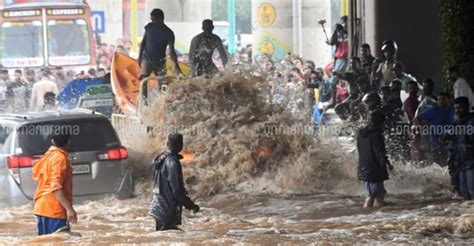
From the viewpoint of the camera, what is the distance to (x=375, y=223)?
14.0 m

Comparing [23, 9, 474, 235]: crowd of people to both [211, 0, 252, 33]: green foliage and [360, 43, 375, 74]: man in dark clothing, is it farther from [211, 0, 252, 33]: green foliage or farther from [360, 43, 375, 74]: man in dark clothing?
[211, 0, 252, 33]: green foliage

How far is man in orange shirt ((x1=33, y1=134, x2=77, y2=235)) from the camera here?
35.9 feet

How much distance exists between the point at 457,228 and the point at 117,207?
4846 millimetres

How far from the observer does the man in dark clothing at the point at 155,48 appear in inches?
A: 805

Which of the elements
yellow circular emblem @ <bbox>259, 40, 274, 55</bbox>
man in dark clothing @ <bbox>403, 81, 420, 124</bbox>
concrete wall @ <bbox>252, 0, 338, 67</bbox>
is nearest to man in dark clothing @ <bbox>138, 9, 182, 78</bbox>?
man in dark clothing @ <bbox>403, 81, 420, 124</bbox>

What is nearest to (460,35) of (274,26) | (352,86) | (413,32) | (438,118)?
(352,86)

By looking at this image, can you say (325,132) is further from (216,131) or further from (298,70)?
(298,70)

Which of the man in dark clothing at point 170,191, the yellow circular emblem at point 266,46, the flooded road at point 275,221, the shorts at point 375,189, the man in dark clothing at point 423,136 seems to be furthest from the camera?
the yellow circular emblem at point 266,46

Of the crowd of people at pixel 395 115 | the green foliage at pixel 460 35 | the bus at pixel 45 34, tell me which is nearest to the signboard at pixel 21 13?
the bus at pixel 45 34

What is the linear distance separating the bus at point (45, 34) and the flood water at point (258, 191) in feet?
67.8

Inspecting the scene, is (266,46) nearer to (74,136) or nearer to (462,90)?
(462,90)

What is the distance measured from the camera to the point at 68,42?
1571 inches

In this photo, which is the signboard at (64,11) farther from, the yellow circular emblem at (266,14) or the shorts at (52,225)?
the shorts at (52,225)

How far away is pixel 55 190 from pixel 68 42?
96.7 ft
